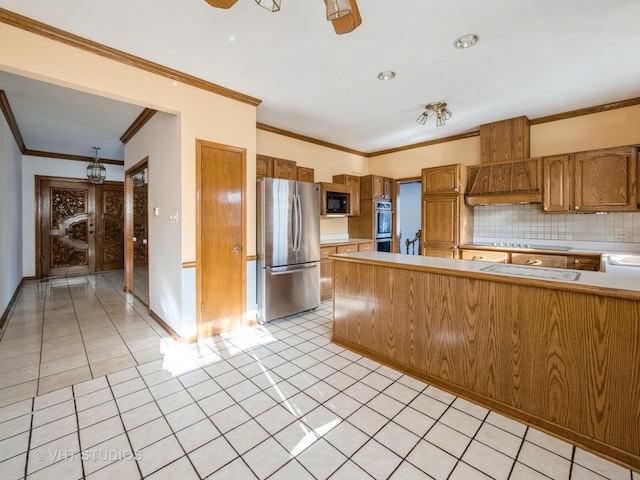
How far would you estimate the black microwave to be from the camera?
4.82 m

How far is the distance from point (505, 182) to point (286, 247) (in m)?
3.22

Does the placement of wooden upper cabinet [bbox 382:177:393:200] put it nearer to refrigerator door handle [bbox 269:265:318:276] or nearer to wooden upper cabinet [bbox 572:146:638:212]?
refrigerator door handle [bbox 269:265:318:276]

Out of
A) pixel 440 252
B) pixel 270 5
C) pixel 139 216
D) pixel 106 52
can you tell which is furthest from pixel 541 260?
pixel 139 216

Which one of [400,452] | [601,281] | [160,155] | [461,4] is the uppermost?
[461,4]

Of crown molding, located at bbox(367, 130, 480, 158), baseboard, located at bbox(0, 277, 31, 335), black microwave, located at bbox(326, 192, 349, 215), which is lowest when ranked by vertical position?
baseboard, located at bbox(0, 277, 31, 335)

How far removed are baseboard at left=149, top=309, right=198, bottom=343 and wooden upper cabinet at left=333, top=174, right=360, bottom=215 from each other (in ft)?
11.2

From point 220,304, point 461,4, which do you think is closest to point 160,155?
point 220,304

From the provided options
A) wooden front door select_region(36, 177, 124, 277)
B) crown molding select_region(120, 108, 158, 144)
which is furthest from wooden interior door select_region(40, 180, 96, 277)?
crown molding select_region(120, 108, 158, 144)

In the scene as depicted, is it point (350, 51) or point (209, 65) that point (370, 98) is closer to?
point (350, 51)

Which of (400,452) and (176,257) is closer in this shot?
(400,452)

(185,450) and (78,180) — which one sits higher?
(78,180)

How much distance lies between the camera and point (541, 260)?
3.62m

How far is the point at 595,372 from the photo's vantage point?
1.59 m

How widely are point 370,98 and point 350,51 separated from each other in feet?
3.39
